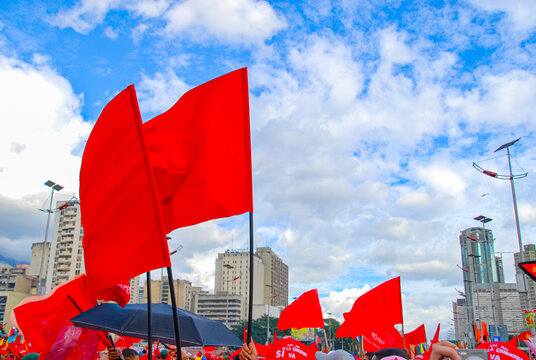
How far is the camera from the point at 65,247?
296ft

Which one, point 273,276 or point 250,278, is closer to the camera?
point 250,278

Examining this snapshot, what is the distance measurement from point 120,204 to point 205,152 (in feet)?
3.13

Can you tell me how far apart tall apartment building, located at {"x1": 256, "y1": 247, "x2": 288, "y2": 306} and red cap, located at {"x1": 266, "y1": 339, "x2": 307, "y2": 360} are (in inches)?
4895

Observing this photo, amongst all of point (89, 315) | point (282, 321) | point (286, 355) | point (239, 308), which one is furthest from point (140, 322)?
point (239, 308)

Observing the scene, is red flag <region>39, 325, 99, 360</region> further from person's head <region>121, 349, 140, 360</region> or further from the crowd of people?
person's head <region>121, 349, 140, 360</region>

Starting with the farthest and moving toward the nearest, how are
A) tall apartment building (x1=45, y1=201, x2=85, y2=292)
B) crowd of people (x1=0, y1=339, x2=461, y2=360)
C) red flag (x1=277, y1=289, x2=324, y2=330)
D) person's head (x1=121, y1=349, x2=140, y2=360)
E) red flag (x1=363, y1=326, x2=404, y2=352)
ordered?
tall apartment building (x1=45, y1=201, x2=85, y2=292) < red flag (x1=277, y1=289, x2=324, y2=330) < red flag (x1=363, y1=326, x2=404, y2=352) < person's head (x1=121, y1=349, x2=140, y2=360) < crowd of people (x1=0, y1=339, x2=461, y2=360)

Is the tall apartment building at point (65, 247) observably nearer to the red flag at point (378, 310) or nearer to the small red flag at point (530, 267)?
the red flag at point (378, 310)

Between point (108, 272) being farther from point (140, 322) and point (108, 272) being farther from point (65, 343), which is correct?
point (65, 343)

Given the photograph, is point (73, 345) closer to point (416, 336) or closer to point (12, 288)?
point (416, 336)

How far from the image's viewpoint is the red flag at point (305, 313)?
12853 millimetres

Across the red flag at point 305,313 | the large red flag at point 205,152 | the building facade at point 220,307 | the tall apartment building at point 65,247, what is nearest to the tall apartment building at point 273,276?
the building facade at point 220,307

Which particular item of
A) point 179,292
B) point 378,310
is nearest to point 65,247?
point 179,292

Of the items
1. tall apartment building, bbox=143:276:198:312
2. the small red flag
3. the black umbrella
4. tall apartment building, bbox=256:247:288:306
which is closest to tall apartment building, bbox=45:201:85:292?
tall apartment building, bbox=143:276:198:312

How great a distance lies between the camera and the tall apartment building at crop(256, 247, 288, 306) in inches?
5561
